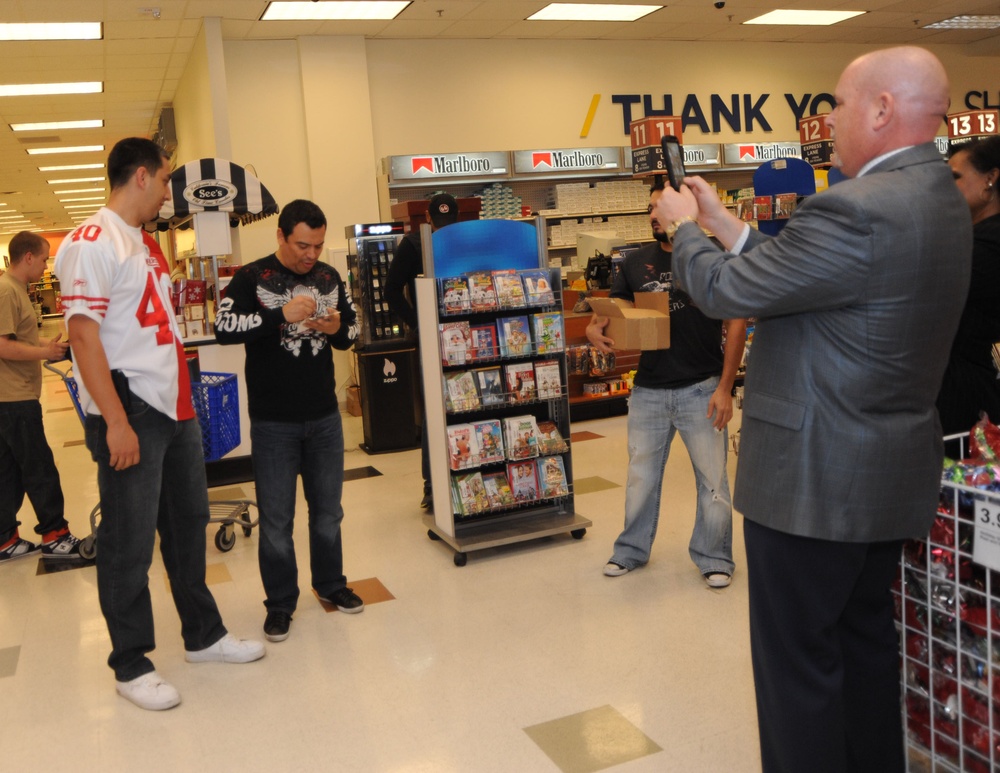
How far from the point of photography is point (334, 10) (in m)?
8.29

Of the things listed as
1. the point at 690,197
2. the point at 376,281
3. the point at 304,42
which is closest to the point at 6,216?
the point at 304,42

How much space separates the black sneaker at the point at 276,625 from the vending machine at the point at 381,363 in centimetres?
333

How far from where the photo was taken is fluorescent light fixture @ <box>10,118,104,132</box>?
12102mm

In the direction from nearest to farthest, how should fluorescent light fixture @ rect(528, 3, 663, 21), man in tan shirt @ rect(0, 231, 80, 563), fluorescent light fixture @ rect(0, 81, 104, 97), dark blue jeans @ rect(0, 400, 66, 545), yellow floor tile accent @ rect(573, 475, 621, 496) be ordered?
man in tan shirt @ rect(0, 231, 80, 563), dark blue jeans @ rect(0, 400, 66, 545), yellow floor tile accent @ rect(573, 475, 621, 496), fluorescent light fixture @ rect(528, 3, 663, 21), fluorescent light fixture @ rect(0, 81, 104, 97)

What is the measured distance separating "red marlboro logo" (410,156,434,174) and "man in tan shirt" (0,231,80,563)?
15.5ft

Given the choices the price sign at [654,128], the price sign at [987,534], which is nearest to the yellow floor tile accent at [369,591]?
the price sign at [987,534]

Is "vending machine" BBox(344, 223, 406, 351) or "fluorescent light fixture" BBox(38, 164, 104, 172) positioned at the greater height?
"fluorescent light fixture" BBox(38, 164, 104, 172)

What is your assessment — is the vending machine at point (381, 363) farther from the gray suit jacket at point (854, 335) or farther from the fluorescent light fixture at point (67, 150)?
the fluorescent light fixture at point (67, 150)

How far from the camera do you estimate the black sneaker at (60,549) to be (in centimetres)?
484

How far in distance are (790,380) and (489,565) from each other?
9.13 ft

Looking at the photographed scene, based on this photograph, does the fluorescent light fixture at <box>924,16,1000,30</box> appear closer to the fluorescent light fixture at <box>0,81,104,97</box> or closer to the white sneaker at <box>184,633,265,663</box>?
the fluorescent light fixture at <box>0,81,104,97</box>

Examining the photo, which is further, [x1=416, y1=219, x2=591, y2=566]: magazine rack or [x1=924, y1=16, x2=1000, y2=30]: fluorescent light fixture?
[x1=924, y1=16, x2=1000, y2=30]: fluorescent light fixture

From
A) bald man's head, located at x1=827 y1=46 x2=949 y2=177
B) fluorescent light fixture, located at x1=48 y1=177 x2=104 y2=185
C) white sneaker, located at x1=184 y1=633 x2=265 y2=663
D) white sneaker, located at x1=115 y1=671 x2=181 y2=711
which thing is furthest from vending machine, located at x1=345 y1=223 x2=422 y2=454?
fluorescent light fixture, located at x1=48 y1=177 x2=104 y2=185

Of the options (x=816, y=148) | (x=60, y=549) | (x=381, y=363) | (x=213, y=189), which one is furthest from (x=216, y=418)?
(x=816, y=148)
